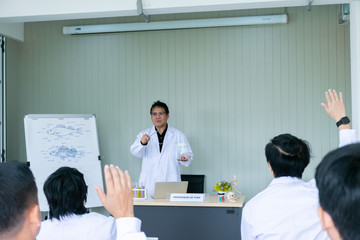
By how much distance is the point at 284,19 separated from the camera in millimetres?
4961

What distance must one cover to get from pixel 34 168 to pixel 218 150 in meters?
2.44

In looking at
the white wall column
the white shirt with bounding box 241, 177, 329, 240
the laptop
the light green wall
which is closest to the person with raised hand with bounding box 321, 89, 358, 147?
the white shirt with bounding box 241, 177, 329, 240

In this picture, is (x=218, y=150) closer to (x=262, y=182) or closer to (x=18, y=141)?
(x=262, y=182)

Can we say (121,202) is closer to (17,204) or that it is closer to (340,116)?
(17,204)

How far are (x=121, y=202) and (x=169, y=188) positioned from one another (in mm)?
2787

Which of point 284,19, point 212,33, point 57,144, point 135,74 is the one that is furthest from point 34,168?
point 284,19

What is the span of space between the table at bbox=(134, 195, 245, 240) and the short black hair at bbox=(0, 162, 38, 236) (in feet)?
8.94

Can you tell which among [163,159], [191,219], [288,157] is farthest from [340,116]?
[163,159]

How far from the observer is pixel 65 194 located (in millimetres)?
1924

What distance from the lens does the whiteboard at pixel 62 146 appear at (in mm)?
4992

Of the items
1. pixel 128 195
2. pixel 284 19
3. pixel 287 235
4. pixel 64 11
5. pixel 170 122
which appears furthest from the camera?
pixel 170 122

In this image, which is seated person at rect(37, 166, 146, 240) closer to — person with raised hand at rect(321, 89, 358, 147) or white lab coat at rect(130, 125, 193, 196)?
person with raised hand at rect(321, 89, 358, 147)

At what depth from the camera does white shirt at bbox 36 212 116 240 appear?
1.83 m

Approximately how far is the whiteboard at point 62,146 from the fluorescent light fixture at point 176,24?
1292 mm
